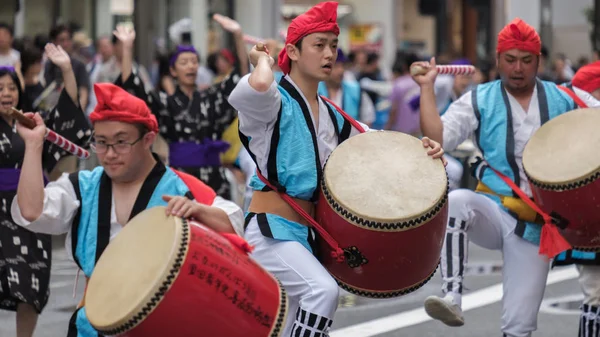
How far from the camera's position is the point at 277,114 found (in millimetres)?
5465

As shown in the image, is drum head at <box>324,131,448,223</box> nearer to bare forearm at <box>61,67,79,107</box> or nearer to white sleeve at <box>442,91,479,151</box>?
white sleeve at <box>442,91,479,151</box>

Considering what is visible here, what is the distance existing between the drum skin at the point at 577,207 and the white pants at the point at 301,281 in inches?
47.9

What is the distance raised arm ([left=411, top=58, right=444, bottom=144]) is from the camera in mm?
6562

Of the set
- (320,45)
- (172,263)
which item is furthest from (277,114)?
(172,263)

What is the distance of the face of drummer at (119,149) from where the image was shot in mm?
5141

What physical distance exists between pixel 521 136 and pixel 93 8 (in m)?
16.5

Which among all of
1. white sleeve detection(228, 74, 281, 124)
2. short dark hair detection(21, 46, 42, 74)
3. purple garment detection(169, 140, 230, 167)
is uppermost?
white sleeve detection(228, 74, 281, 124)

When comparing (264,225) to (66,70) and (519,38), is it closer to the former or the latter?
(519,38)

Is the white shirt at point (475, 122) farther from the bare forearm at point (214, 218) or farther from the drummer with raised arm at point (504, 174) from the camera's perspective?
the bare forearm at point (214, 218)

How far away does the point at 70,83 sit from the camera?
7176 millimetres

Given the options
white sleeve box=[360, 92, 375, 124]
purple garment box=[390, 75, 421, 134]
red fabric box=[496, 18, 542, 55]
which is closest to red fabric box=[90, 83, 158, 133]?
red fabric box=[496, 18, 542, 55]

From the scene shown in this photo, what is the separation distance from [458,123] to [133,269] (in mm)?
2847

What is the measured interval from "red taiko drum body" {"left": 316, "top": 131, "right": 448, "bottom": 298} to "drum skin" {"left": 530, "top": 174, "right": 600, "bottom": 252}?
801mm

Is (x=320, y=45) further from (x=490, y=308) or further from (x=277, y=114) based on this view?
(x=490, y=308)
